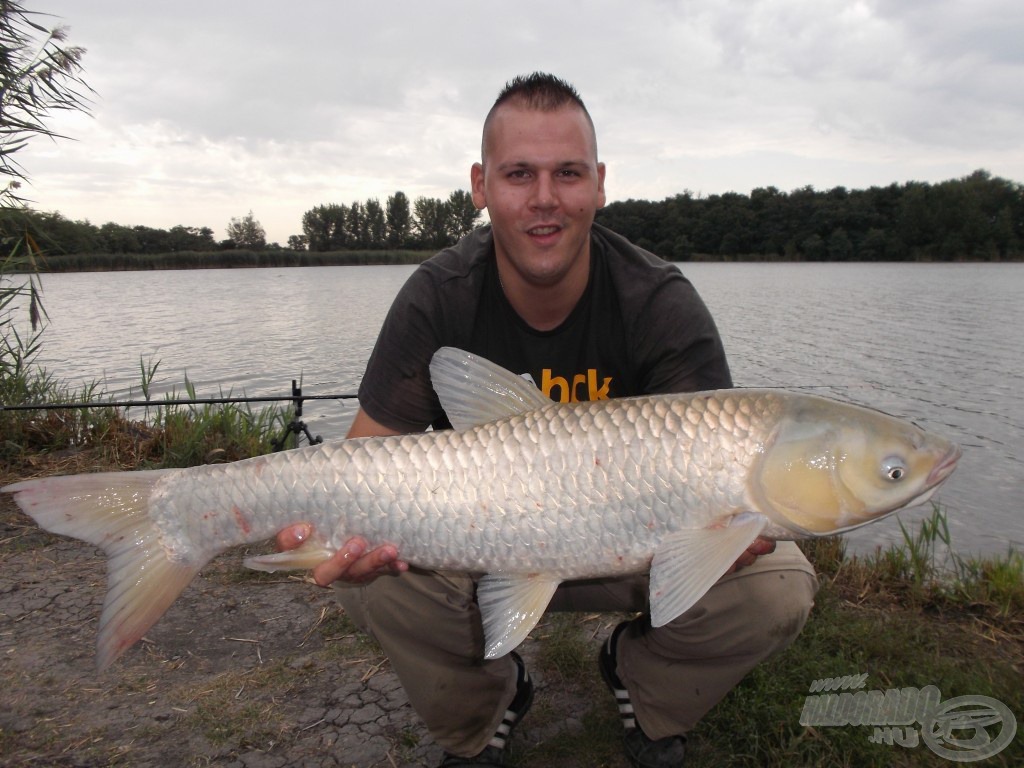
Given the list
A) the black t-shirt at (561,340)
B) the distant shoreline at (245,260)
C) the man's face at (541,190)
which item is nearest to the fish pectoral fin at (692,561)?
the black t-shirt at (561,340)

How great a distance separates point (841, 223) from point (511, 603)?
50719 millimetres

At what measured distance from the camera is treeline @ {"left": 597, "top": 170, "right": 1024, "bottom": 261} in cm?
4309

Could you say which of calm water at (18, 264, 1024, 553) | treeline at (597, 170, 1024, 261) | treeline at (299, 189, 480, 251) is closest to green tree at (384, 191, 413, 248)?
treeline at (299, 189, 480, 251)

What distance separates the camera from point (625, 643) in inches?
79.3

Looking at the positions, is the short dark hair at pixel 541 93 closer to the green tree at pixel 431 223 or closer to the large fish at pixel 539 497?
the large fish at pixel 539 497

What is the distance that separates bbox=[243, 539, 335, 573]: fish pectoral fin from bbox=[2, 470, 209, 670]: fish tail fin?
0.16 meters

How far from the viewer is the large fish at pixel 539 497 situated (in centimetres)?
157

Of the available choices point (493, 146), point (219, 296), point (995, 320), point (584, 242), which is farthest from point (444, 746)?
point (219, 296)

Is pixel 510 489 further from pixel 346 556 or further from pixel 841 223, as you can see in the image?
pixel 841 223

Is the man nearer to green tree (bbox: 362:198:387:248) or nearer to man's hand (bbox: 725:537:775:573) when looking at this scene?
man's hand (bbox: 725:537:775:573)

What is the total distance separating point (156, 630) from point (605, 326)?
70.9 inches

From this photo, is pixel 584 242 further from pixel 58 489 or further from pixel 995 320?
pixel 995 320

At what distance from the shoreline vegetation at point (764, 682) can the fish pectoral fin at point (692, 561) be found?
579mm

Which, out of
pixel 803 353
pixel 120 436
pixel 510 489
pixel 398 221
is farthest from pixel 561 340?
pixel 398 221
